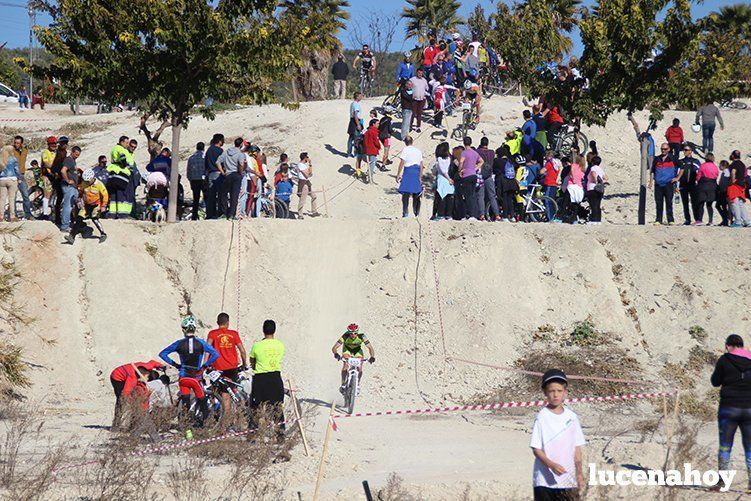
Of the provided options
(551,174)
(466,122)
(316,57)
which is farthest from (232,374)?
(316,57)

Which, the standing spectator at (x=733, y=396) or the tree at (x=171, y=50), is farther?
the tree at (x=171, y=50)

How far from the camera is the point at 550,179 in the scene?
2069 centimetres

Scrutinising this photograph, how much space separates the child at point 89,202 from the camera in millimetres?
18253

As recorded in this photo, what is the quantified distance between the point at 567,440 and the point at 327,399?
28.1ft

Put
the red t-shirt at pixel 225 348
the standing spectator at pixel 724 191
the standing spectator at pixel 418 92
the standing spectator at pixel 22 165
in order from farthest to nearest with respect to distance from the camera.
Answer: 1. the standing spectator at pixel 418 92
2. the standing spectator at pixel 724 191
3. the standing spectator at pixel 22 165
4. the red t-shirt at pixel 225 348

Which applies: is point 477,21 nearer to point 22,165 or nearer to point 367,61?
point 367,61

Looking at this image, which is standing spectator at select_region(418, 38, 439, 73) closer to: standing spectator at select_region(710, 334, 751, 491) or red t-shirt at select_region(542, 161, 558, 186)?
red t-shirt at select_region(542, 161, 558, 186)

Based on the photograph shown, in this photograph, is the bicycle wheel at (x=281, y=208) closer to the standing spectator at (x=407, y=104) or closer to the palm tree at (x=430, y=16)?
the standing spectator at (x=407, y=104)

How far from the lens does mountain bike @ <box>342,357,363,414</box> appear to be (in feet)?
48.0

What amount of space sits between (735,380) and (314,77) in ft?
96.3

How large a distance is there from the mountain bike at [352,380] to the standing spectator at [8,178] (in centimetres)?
810

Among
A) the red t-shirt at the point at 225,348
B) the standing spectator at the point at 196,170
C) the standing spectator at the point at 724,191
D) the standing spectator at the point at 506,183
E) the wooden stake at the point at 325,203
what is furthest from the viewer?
the wooden stake at the point at 325,203

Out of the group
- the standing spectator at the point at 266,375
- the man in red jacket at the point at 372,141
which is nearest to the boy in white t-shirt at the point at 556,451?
the standing spectator at the point at 266,375

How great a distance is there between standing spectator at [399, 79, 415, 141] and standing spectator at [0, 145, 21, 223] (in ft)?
36.2
